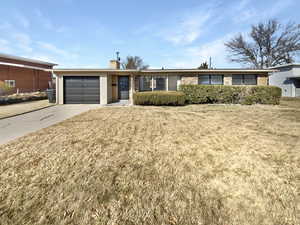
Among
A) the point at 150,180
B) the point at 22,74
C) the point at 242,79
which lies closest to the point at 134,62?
the point at 22,74

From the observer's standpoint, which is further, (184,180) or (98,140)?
(98,140)

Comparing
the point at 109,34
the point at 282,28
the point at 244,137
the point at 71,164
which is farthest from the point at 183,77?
the point at 282,28

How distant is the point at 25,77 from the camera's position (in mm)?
19969

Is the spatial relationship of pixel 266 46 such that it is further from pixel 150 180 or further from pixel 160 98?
pixel 150 180

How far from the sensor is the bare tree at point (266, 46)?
85.4ft

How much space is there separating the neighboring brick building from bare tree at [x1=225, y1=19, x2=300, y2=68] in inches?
1313

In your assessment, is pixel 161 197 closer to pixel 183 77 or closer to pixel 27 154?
pixel 27 154

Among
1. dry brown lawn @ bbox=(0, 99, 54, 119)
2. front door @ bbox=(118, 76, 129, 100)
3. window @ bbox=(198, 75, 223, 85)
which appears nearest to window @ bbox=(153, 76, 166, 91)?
front door @ bbox=(118, 76, 129, 100)

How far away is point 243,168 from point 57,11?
1148cm

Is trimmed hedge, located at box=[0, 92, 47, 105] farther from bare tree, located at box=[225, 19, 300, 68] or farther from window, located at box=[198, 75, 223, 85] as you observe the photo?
bare tree, located at box=[225, 19, 300, 68]

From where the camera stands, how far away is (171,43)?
19672mm

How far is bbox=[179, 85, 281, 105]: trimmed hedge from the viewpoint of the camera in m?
10.8

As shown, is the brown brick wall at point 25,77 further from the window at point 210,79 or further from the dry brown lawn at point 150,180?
the window at point 210,79

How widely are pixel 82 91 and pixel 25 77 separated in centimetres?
1417
